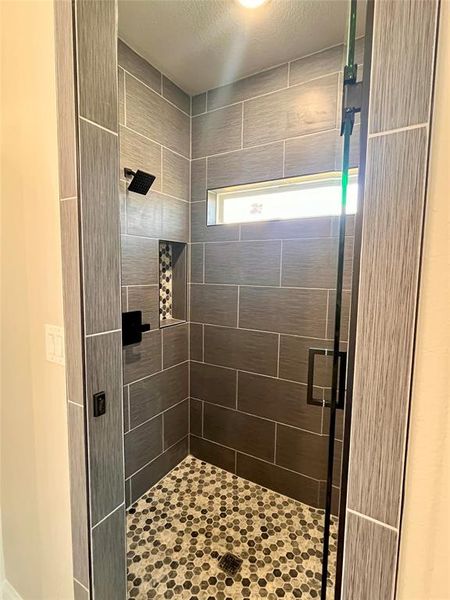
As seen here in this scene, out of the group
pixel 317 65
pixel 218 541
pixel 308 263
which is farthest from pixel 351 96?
pixel 218 541

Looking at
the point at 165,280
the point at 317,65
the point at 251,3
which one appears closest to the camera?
the point at 251,3

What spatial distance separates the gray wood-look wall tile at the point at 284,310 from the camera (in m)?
1.71

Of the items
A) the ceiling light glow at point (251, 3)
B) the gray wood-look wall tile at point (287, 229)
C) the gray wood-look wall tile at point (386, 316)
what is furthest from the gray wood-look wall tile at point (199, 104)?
the gray wood-look wall tile at point (386, 316)

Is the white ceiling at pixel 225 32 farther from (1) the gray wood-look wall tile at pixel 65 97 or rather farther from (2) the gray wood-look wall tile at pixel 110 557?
(2) the gray wood-look wall tile at pixel 110 557

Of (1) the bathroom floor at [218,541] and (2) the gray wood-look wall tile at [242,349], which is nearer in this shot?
(1) the bathroom floor at [218,541]

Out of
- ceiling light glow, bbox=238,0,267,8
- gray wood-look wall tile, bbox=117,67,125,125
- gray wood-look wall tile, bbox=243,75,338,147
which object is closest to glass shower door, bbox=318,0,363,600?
ceiling light glow, bbox=238,0,267,8

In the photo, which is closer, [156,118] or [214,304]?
[156,118]

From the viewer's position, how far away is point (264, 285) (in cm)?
187

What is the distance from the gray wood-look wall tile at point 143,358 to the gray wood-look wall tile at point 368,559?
57.1 inches

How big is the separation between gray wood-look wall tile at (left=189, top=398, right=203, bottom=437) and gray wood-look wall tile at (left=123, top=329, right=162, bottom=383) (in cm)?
47

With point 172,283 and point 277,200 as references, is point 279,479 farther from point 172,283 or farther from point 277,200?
point 277,200

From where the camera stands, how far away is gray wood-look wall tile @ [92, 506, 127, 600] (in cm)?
90

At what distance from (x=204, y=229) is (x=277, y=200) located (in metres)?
0.54

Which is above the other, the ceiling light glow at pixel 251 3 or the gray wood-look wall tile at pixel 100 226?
the ceiling light glow at pixel 251 3
